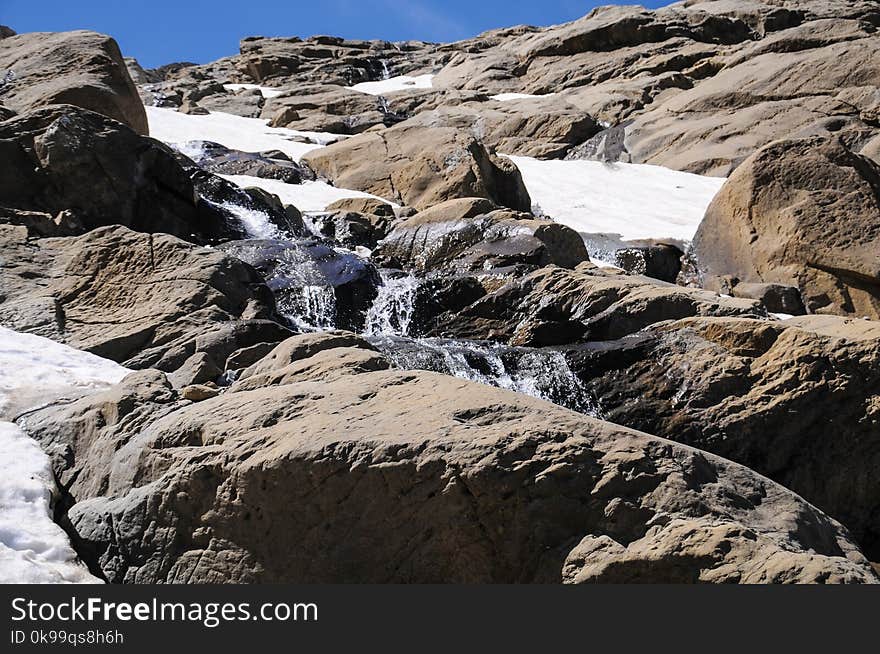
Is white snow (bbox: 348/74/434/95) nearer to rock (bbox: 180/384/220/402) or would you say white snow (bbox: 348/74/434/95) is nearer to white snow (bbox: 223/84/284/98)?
white snow (bbox: 223/84/284/98)

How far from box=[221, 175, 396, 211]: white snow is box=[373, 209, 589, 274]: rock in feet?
14.2

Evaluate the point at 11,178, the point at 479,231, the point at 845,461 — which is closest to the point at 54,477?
the point at 845,461

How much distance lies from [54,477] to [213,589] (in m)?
2.55

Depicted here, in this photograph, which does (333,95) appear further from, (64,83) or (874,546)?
(874,546)

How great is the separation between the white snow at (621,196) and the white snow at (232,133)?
7.10 metres

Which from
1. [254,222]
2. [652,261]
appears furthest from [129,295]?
[652,261]

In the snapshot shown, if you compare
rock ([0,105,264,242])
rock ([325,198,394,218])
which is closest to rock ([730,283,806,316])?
rock ([325,198,394,218])

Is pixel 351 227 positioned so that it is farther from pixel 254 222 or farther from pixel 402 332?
pixel 402 332

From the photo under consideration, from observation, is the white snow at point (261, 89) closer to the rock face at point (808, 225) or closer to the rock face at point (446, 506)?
the rock face at point (808, 225)

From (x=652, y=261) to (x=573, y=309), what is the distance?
25.2 feet

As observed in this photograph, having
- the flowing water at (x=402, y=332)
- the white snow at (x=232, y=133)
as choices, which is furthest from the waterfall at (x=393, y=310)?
the white snow at (x=232, y=133)

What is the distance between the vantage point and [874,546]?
33.9ft

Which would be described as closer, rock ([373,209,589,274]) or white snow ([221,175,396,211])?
rock ([373,209,589,274])

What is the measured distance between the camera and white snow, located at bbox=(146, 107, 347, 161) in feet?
98.5
